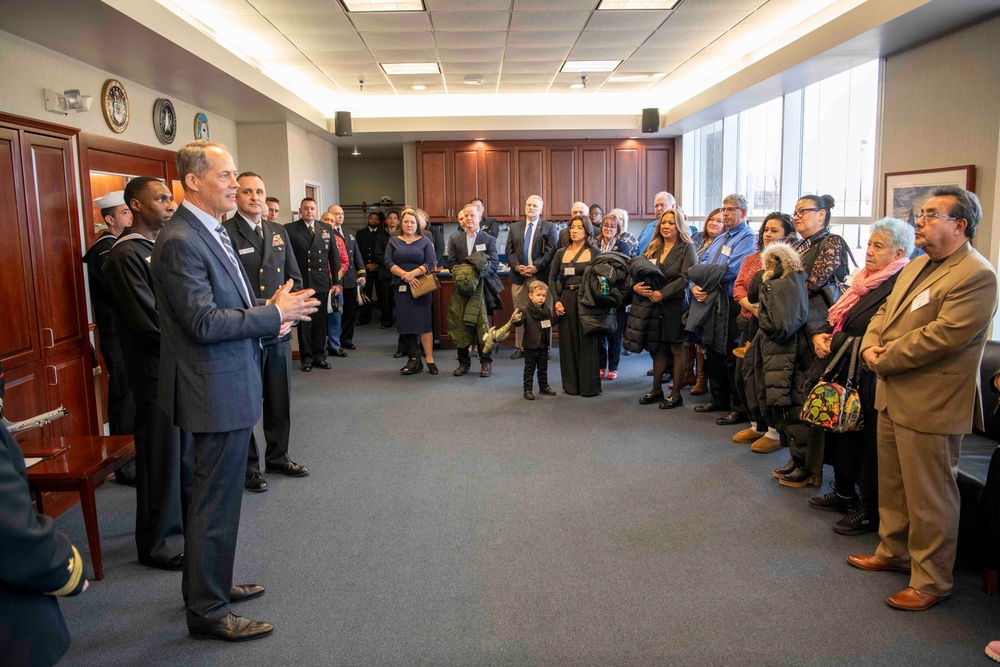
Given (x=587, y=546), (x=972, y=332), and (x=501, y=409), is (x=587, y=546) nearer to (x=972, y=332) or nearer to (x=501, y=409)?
(x=972, y=332)

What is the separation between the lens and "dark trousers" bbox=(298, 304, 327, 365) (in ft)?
23.9

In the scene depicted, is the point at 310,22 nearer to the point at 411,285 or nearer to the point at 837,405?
the point at 411,285

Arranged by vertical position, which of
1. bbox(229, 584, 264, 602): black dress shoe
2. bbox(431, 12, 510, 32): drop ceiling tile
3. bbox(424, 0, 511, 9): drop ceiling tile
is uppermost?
bbox(431, 12, 510, 32): drop ceiling tile

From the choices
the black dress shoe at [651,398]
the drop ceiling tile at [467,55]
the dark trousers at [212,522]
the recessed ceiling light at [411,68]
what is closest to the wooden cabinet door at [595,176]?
the recessed ceiling light at [411,68]

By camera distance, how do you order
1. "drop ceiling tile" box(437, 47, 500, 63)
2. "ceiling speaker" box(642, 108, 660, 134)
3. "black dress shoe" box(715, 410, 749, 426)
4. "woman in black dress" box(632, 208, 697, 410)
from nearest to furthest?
"black dress shoe" box(715, 410, 749, 426), "woman in black dress" box(632, 208, 697, 410), "drop ceiling tile" box(437, 47, 500, 63), "ceiling speaker" box(642, 108, 660, 134)

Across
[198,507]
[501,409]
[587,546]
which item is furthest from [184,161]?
[501,409]

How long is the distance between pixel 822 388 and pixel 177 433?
2.83m

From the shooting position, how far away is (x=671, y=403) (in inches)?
218

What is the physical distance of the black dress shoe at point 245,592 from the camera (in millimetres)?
2736

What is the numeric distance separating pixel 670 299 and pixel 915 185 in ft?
5.91

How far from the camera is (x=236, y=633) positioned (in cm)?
246

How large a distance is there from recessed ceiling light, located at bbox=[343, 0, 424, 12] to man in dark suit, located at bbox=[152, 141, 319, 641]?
303 cm


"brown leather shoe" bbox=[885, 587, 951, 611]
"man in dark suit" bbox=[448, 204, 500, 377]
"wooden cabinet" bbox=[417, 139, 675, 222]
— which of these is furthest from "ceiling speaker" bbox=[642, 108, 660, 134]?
"brown leather shoe" bbox=[885, 587, 951, 611]

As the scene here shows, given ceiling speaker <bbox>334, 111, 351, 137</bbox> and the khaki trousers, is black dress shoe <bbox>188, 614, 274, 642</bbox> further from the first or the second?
ceiling speaker <bbox>334, 111, 351, 137</bbox>
